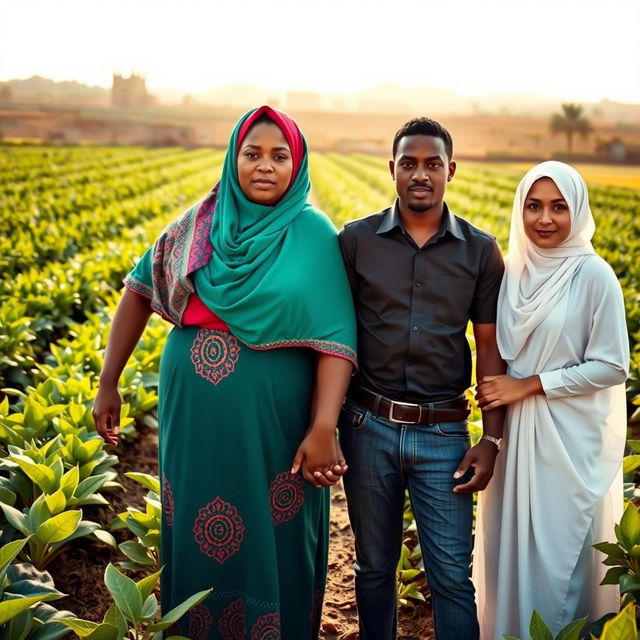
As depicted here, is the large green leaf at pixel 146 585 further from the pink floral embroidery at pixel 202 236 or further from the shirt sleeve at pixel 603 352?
the shirt sleeve at pixel 603 352

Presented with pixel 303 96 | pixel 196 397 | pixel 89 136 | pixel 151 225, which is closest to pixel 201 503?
pixel 196 397

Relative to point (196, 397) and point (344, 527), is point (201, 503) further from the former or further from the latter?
point (344, 527)

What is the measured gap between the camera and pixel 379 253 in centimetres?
232

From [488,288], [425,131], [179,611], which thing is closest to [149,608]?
[179,611]

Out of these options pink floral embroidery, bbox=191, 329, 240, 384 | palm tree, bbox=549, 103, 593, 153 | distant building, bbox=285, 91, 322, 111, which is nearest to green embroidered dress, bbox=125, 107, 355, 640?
pink floral embroidery, bbox=191, 329, 240, 384

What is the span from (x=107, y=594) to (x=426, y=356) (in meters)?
1.77

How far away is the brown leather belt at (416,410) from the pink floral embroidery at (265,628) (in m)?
0.75

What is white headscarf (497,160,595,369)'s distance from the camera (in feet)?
7.41

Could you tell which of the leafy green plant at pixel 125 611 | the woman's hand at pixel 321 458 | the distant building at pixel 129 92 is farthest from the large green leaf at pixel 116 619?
the distant building at pixel 129 92

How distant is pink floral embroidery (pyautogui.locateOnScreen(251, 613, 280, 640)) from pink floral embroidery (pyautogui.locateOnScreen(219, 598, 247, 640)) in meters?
0.07

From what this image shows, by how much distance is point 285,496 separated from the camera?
240 cm

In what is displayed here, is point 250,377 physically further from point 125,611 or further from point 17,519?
point 17,519

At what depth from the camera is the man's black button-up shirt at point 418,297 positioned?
2283 mm

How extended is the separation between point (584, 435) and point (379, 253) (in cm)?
86
